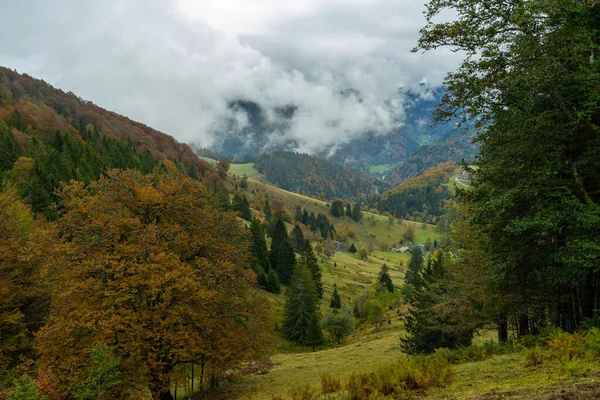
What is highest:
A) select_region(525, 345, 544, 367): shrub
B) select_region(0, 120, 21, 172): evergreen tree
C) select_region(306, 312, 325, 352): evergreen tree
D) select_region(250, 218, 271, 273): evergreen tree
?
select_region(0, 120, 21, 172): evergreen tree

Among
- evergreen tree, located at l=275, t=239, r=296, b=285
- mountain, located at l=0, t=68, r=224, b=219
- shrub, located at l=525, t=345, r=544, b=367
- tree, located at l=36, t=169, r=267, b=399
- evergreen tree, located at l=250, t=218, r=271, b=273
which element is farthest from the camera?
evergreen tree, located at l=275, t=239, r=296, b=285

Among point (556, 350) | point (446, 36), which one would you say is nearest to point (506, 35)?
point (446, 36)

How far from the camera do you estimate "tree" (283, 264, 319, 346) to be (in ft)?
202

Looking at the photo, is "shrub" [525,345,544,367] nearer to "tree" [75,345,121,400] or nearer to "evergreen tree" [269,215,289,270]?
"tree" [75,345,121,400]

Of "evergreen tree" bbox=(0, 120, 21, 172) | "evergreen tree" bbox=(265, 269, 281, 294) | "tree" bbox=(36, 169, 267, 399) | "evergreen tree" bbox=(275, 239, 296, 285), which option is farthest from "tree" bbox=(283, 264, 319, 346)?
"evergreen tree" bbox=(0, 120, 21, 172)

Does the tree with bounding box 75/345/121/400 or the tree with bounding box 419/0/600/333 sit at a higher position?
the tree with bounding box 419/0/600/333

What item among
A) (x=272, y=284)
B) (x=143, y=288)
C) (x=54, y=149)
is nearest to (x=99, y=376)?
(x=143, y=288)

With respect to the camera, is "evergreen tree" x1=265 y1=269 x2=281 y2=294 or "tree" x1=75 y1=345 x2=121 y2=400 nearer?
"tree" x1=75 y1=345 x2=121 y2=400

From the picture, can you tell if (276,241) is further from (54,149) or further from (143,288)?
(143,288)

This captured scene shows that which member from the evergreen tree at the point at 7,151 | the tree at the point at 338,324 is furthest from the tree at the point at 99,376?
the evergreen tree at the point at 7,151

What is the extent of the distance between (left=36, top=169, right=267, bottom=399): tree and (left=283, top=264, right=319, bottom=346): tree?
3628 centimetres

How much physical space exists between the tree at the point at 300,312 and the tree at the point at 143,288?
36280 mm

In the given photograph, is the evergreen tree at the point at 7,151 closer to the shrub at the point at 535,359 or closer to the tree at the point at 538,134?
the tree at the point at 538,134

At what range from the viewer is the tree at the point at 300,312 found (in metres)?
61.6
